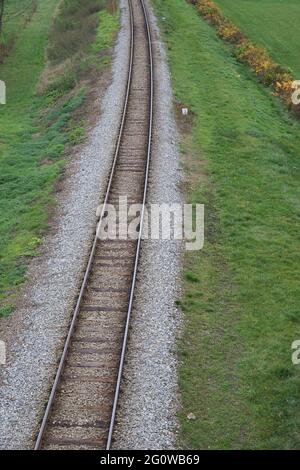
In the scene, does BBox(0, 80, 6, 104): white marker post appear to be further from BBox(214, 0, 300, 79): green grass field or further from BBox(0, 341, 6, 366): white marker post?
BBox(0, 341, 6, 366): white marker post

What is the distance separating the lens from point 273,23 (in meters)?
60.4

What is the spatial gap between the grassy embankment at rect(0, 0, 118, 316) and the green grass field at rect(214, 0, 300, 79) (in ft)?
39.7

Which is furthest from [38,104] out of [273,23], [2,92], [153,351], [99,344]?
[273,23]

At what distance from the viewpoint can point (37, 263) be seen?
67.8 feet

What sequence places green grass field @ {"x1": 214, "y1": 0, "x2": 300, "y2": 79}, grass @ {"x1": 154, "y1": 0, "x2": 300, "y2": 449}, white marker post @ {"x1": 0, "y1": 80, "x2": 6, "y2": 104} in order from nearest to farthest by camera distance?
grass @ {"x1": 154, "y1": 0, "x2": 300, "y2": 449}, white marker post @ {"x1": 0, "y1": 80, "x2": 6, "y2": 104}, green grass field @ {"x1": 214, "y1": 0, "x2": 300, "y2": 79}

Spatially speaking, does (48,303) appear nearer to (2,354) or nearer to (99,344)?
(2,354)

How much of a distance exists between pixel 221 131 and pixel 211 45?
18492mm

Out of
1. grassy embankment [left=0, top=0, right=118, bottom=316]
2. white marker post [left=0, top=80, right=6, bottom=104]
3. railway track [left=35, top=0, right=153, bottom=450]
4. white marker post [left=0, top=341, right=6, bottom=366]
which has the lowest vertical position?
white marker post [left=0, top=80, right=6, bottom=104]

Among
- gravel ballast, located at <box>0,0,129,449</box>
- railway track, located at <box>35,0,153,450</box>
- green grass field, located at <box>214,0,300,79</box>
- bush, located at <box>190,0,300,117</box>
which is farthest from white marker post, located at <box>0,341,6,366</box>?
green grass field, located at <box>214,0,300,79</box>

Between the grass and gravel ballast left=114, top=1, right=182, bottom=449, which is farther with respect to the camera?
the grass

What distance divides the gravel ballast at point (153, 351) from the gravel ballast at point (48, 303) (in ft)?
5.87

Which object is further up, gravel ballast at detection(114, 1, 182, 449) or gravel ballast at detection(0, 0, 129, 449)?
gravel ballast at detection(114, 1, 182, 449)

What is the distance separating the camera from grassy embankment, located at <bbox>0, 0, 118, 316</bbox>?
23203 mm

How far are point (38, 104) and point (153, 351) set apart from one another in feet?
92.1
